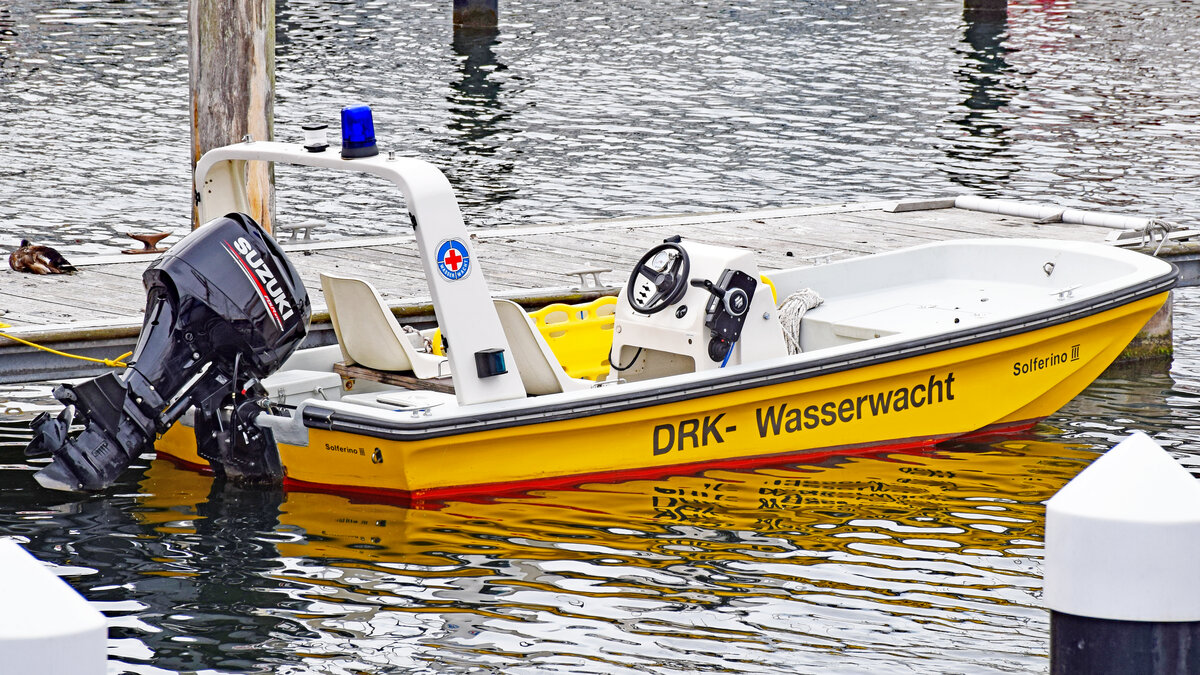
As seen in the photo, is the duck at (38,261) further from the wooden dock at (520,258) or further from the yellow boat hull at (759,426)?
the yellow boat hull at (759,426)

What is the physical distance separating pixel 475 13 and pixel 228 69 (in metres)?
20.2

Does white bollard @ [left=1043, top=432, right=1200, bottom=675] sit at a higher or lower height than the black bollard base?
higher

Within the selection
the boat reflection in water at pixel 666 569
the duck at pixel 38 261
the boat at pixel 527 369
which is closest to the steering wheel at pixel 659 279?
the boat at pixel 527 369

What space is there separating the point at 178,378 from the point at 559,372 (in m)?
1.62

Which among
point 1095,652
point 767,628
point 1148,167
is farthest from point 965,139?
point 1095,652

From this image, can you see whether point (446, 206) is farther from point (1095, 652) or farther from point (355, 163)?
point (1095, 652)

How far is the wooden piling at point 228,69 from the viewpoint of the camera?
851 centimetres

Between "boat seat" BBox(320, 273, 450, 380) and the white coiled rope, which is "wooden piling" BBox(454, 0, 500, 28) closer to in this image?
the white coiled rope

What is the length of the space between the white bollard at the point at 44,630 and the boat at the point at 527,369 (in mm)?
4599

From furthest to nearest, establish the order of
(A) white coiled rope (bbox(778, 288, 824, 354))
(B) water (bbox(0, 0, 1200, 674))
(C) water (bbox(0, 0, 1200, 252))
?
(C) water (bbox(0, 0, 1200, 252)) < (A) white coiled rope (bbox(778, 288, 824, 354)) < (B) water (bbox(0, 0, 1200, 674))

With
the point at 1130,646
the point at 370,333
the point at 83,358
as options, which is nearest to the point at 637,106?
the point at 83,358

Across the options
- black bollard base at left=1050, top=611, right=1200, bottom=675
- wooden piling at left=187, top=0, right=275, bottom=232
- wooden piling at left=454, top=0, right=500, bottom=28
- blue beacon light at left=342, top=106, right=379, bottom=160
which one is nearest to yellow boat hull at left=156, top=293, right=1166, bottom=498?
blue beacon light at left=342, top=106, right=379, bottom=160

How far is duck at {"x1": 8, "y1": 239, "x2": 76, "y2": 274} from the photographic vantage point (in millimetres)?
9188

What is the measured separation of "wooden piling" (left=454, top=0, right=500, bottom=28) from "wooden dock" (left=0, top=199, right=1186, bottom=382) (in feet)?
56.0
